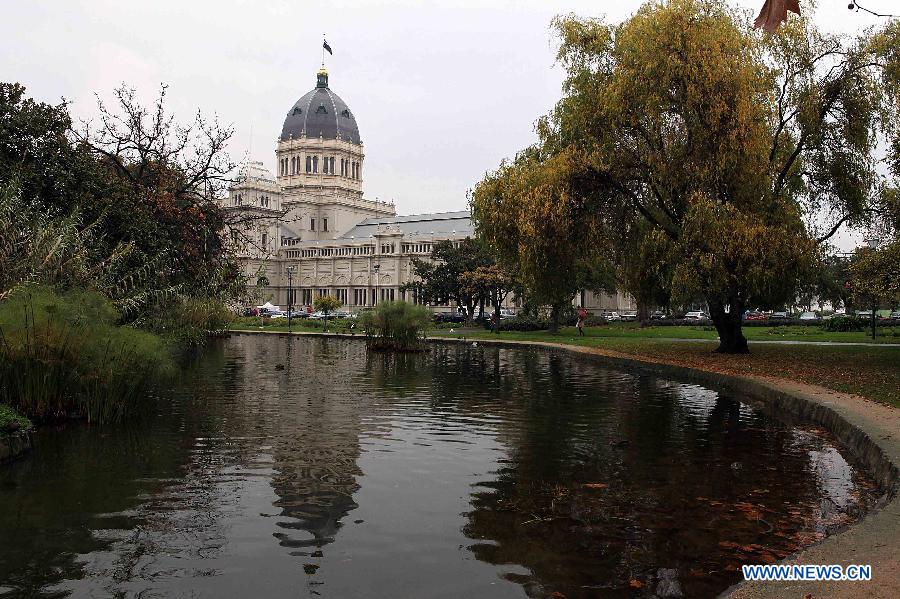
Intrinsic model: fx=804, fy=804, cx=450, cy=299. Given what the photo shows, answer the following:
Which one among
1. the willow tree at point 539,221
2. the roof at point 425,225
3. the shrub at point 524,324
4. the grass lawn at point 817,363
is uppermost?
the roof at point 425,225

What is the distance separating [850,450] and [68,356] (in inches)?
444

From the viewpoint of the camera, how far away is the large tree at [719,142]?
73.9 ft

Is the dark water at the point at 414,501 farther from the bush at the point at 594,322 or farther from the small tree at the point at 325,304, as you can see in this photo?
the small tree at the point at 325,304

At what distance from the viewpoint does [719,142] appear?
23.1m

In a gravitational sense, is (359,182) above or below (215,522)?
above

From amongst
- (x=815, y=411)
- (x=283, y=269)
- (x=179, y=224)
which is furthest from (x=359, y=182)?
(x=815, y=411)

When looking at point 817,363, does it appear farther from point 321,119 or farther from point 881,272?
point 321,119

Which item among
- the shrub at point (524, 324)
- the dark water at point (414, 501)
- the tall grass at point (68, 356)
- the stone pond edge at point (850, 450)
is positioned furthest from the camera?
the shrub at point (524, 324)

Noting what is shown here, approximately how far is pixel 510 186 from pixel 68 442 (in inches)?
709

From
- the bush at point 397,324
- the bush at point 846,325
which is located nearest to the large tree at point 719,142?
the bush at point 397,324

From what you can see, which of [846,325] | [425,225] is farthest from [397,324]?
[425,225]

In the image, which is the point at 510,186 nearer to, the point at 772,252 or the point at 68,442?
the point at 772,252

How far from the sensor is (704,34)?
23031mm

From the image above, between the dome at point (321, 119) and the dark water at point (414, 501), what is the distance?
407ft
